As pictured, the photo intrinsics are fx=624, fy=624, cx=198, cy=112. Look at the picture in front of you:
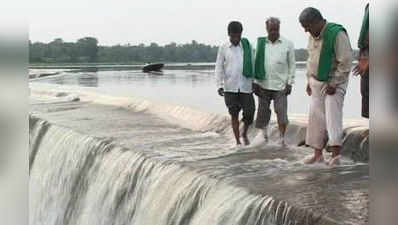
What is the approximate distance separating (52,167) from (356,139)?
308 centimetres

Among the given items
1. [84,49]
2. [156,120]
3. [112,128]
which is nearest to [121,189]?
[112,128]

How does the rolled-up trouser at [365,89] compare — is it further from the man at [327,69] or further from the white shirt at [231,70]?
the white shirt at [231,70]

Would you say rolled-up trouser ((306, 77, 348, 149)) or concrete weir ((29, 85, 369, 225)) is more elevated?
rolled-up trouser ((306, 77, 348, 149))

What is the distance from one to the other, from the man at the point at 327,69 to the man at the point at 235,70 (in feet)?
3.42

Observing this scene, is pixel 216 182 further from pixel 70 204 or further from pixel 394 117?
pixel 394 117

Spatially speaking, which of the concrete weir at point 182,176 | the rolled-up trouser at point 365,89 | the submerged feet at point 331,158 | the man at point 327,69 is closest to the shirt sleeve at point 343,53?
the man at point 327,69

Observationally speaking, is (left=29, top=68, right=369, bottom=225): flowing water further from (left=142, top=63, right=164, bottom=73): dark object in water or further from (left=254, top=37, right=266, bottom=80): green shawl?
(left=142, top=63, right=164, bottom=73): dark object in water

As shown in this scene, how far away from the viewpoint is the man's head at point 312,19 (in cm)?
360

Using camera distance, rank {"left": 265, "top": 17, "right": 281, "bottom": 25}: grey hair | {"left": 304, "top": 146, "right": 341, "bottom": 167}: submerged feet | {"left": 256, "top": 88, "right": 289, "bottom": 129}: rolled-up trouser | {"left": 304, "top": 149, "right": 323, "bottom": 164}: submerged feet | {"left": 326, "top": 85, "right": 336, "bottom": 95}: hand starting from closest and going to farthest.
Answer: {"left": 326, "top": 85, "right": 336, "bottom": 95}: hand
{"left": 304, "top": 146, "right": 341, "bottom": 167}: submerged feet
{"left": 304, "top": 149, "right": 323, "bottom": 164}: submerged feet
{"left": 265, "top": 17, "right": 281, "bottom": 25}: grey hair
{"left": 256, "top": 88, "right": 289, "bottom": 129}: rolled-up trouser

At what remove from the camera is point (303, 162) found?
427 cm

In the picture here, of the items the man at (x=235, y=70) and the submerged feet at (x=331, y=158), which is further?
the man at (x=235, y=70)

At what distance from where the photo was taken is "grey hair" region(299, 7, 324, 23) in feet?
11.8

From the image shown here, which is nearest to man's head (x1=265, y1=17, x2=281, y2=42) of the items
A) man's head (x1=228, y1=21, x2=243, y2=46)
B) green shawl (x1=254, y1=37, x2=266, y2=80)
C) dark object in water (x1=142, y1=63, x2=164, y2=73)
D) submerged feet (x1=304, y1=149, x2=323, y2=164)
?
green shawl (x1=254, y1=37, x2=266, y2=80)

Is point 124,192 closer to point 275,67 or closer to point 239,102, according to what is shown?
point 239,102
